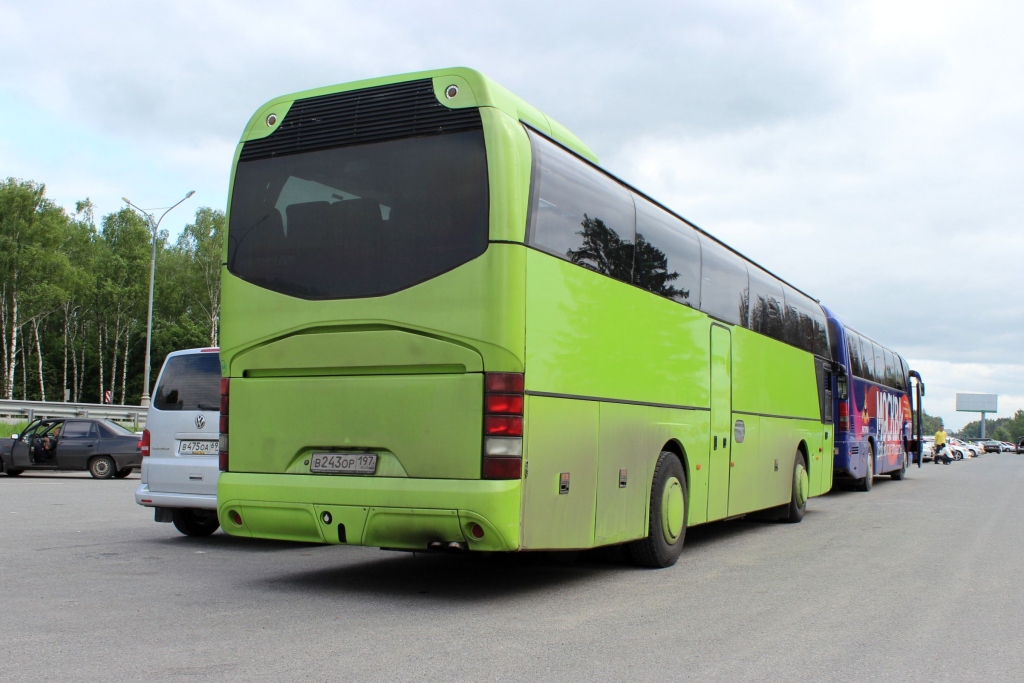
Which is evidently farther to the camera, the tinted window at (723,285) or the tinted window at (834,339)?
the tinted window at (834,339)

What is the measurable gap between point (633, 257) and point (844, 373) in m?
12.6

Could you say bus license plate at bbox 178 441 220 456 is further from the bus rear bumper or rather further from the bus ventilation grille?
the bus ventilation grille

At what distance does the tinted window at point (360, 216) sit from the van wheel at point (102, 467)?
730 inches

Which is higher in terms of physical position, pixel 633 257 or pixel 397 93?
pixel 397 93

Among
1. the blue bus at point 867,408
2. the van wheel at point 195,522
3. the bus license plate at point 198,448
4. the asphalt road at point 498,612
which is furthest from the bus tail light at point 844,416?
the bus license plate at point 198,448

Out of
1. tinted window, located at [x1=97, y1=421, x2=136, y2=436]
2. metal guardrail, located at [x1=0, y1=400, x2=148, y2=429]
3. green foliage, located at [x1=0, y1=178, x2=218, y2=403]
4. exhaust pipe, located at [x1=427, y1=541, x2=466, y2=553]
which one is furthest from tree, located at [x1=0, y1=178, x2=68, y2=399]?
exhaust pipe, located at [x1=427, y1=541, x2=466, y2=553]

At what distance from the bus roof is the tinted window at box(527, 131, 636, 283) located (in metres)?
0.24

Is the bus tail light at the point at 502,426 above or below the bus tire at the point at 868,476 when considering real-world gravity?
above

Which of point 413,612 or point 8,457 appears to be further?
point 8,457

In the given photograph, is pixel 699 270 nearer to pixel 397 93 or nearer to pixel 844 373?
pixel 397 93

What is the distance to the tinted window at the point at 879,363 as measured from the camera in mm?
24359

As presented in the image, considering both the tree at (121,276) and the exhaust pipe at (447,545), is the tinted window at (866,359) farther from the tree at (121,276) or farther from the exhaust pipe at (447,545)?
the tree at (121,276)

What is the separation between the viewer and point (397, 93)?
7.18m

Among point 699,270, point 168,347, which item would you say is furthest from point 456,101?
point 168,347
